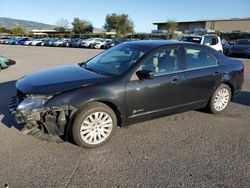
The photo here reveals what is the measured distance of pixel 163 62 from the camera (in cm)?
449

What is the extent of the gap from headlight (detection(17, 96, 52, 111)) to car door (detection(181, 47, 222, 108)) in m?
2.41

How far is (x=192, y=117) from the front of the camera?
5289 millimetres

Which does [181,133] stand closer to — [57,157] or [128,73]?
[128,73]

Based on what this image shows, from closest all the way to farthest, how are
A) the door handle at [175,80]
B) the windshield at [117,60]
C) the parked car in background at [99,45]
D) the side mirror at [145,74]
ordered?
the side mirror at [145,74]
the windshield at [117,60]
the door handle at [175,80]
the parked car in background at [99,45]

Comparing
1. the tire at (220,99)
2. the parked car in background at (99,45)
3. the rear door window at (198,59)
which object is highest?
the rear door window at (198,59)

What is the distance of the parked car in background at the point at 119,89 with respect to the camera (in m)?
3.68

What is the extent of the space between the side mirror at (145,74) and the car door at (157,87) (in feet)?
0.20

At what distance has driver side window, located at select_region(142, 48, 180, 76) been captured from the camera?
14.2 feet

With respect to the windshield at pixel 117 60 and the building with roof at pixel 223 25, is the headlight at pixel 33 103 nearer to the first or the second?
the windshield at pixel 117 60

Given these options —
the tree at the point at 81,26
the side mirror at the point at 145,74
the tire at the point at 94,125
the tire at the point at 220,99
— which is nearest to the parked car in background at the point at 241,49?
the tire at the point at 220,99

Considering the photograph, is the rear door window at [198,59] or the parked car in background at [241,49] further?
the parked car in background at [241,49]

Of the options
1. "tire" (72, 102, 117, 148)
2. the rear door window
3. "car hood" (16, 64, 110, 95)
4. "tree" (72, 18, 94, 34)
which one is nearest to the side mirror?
"car hood" (16, 64, 110, 95)

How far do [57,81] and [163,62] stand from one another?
178cm

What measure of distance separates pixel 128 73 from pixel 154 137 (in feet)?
3.70
